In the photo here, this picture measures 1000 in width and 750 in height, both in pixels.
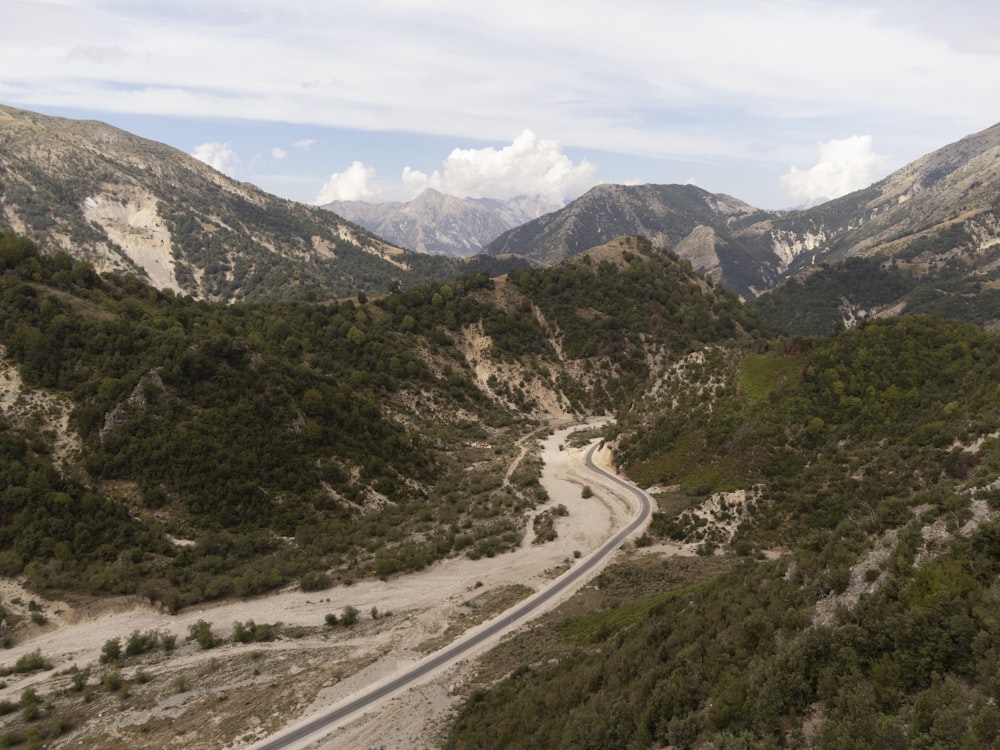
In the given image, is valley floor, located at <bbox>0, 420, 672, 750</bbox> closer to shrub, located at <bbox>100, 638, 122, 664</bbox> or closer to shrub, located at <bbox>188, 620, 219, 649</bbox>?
shrub, located at <bbox>188, 620, 219, 649</bbox>

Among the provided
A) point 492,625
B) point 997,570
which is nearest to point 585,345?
point 492,625

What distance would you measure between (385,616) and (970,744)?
37.6m

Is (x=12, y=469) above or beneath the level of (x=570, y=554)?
above

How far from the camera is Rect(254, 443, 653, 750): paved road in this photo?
28562 mm

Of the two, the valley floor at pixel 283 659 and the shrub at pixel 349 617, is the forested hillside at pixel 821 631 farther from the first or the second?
→ the shrub at pixel 349 617

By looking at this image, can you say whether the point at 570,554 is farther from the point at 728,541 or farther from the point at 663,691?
the point at 663,691

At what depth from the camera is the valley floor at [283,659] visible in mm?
28750

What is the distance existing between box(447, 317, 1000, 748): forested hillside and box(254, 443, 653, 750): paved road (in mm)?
4206

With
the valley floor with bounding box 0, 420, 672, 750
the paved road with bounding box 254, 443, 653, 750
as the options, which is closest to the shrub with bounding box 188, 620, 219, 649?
the valley floor with bounding box 0, 420, 672, 750

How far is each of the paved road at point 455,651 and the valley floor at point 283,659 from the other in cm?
88

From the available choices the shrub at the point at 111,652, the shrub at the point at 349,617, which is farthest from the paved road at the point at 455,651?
the shrub at the point at 111,652

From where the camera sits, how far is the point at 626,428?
79000 millimetres

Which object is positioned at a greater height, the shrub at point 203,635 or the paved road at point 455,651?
the shrub at point 203,635

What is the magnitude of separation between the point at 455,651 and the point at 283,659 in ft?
38.1
